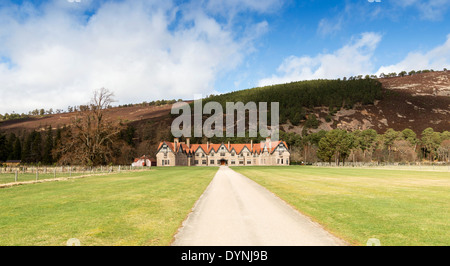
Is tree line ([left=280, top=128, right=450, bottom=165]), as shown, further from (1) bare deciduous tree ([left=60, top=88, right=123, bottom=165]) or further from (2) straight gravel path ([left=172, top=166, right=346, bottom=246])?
(2) straight gravel path ([left=172, top=166, right=346, bottom=246])

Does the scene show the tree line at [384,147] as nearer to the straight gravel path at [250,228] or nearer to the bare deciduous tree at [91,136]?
the bare deciduous tree at [91,136]

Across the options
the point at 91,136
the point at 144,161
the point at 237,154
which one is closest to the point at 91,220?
the point at 91,136

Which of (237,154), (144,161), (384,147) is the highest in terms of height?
(384,147)

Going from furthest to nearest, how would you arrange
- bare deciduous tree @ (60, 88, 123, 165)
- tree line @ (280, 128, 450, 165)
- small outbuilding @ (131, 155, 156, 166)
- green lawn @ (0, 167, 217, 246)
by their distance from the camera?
tree line @ (280, 128, 450, 165), small outbuilding @ (131, 155, 156, 166), bare deciduous tree @ (60, 88, 123, 165), green lawn @ (0, 167, 217, 246)

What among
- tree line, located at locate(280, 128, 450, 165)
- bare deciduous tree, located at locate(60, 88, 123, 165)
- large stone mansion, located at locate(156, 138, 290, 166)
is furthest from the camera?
tree line, located at locate(280, 128, 450, 165)

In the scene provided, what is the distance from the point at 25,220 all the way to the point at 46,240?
3671mm

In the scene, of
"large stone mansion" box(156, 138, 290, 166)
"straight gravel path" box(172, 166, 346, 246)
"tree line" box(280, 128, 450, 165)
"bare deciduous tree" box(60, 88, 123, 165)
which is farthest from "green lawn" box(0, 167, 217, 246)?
"tree line" box(280, 128, 450, 165)

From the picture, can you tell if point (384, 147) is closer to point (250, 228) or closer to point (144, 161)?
point (144, 161)

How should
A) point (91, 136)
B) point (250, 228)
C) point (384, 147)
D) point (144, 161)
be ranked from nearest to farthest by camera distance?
point (250, 228) < point (91, 136) < point (144, 161) < point (384, 147)

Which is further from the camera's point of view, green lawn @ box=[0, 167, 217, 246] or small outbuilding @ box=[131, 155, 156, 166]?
small outbuilding @ box=[131, 155, 156, 166]

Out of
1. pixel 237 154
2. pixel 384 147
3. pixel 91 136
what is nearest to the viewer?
pixel 91 136

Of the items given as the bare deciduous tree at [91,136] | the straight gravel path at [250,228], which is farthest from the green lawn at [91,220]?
the bare deciduous tree at [91,136]

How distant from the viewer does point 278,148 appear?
113500mm

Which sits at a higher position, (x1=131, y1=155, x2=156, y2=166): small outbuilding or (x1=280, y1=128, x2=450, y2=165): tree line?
(x1=280, y1=128, x2=450, y2=165): tree line
